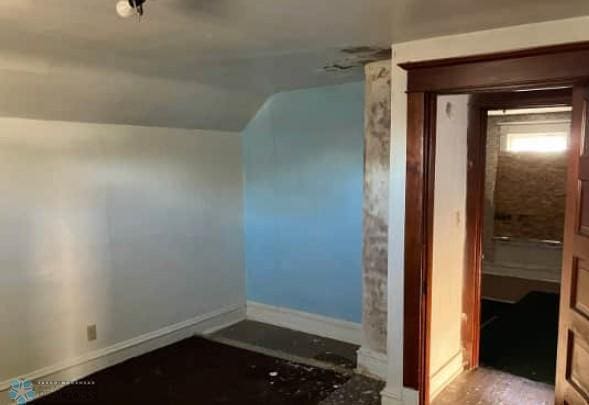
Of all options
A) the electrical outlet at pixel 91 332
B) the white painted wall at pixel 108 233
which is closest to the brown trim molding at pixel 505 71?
Answer: the white painted wall at pixel 108 233

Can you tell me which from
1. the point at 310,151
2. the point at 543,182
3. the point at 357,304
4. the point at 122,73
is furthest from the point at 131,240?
the point at 543,182

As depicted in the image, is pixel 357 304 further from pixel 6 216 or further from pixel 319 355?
pixel 6 216

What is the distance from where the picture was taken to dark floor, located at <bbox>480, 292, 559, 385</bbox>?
358cm

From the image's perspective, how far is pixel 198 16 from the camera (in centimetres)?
202

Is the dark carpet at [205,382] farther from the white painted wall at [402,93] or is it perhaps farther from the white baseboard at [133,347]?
the white painted wall at [402,93]

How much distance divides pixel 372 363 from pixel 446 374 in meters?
0.49

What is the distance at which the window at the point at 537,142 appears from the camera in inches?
215

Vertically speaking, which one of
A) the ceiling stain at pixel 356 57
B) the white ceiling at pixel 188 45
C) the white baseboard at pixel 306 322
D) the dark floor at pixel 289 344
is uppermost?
the ceiling stain at pixel 356 57

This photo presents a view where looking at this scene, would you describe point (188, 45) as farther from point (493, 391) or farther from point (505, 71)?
point (493, 391)

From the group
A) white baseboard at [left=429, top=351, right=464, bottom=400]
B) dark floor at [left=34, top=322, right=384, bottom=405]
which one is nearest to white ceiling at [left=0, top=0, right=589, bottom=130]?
dark floor at [left=34, top=322, right=384, bottom=405]

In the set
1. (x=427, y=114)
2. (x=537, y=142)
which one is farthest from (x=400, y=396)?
(x=537, y=142)

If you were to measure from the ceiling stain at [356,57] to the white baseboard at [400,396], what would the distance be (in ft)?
6.34

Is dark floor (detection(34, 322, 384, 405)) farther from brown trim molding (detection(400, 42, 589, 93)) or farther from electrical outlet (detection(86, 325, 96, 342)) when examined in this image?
brown trim molding (detection(400, 42, 589, 93))

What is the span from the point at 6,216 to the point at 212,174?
5.67ft
